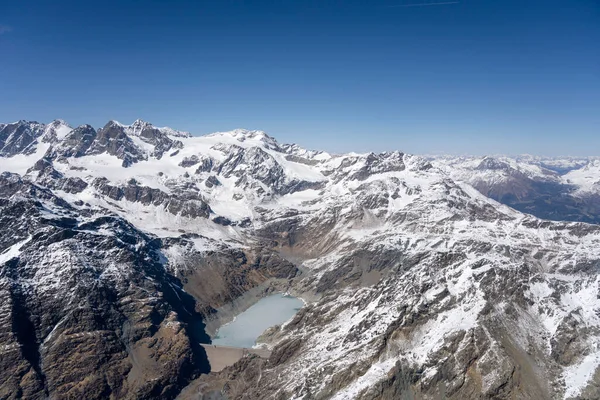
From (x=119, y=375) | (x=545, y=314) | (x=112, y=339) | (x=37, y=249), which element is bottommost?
(x=545, y=314)

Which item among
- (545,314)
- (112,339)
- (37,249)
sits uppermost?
(37,249)

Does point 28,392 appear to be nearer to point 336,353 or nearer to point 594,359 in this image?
point 336,353

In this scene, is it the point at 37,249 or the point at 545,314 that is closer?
the point at 545,314

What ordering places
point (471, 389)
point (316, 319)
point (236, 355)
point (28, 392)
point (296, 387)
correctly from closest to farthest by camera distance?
point (471, 389)
point (296, 387)
point (28, 392)
point (316, 319)
point (236, 355)

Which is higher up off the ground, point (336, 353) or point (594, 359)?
point (336, 353)

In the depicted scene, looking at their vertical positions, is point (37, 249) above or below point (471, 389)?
above

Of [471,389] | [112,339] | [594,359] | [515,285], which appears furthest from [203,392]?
A: [594,359]

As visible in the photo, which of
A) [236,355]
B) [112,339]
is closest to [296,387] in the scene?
[236,355]

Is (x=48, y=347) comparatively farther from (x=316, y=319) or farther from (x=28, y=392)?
(x=316, y=319)

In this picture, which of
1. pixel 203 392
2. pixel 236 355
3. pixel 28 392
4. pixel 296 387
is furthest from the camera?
pixel 236 355
